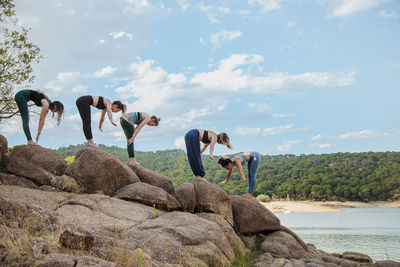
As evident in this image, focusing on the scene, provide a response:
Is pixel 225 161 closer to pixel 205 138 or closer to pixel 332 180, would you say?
pixel 205 138

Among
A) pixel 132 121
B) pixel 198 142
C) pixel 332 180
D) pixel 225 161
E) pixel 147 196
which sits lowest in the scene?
pixel 332 180

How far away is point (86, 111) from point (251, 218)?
7.01m

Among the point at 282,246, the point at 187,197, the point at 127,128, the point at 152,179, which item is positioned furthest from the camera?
the point at 127,128

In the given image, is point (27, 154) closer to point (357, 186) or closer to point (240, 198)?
point (240, 198)

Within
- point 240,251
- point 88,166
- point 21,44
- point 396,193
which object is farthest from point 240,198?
point 396,193

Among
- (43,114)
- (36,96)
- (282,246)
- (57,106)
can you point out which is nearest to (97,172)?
(43,114)

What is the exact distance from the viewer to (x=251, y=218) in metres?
12.6

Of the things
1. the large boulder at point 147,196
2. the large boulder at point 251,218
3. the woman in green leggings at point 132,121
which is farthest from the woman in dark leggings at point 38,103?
the large boulder at point 251,218

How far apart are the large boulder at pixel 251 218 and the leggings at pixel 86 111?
586 centimetres

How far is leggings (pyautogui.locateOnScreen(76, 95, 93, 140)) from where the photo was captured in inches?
453

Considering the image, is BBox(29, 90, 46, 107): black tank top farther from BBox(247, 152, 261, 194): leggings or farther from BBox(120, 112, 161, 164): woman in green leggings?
BBox(247, 152, 261, 194): leggings

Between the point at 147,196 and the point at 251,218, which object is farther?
the point at 251,218

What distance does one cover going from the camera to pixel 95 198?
31.1 ft

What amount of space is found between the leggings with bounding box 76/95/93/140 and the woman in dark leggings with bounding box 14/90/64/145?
1061 millimetres
